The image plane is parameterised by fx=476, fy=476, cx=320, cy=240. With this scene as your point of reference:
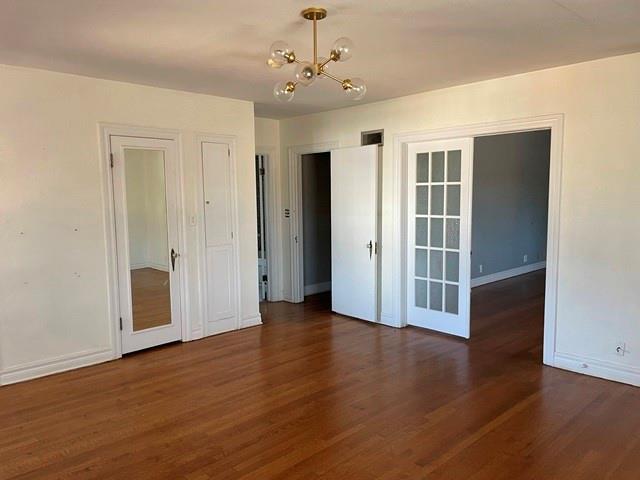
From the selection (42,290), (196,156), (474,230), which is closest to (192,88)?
(196,156)

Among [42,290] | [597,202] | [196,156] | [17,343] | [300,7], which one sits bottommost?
[17,343]

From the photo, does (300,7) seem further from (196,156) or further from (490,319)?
(490,319)

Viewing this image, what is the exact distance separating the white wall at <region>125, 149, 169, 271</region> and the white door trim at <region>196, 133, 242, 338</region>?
39 centimetres

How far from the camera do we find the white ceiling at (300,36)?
2.61 m

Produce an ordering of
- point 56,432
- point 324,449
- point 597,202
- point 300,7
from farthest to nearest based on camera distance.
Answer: point 597,202
point 56,432
point 324,449
point 300,7

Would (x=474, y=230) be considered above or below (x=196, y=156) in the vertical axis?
below

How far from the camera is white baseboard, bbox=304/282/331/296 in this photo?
23.4 ft

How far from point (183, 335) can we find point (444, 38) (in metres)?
3.69

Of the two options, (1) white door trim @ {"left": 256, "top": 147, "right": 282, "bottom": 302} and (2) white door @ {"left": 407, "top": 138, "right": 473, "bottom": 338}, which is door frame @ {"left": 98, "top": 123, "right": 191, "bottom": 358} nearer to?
(1) white door trim @ {"left": 256, "top": 147, "right": 282, "bottom": 302}

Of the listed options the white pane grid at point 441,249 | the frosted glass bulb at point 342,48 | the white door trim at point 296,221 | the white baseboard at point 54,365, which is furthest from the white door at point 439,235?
the white baseboard at point 54,365

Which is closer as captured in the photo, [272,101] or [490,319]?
[272,101]

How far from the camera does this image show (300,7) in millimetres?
2582

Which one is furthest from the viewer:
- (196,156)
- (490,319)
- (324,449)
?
(490,319)

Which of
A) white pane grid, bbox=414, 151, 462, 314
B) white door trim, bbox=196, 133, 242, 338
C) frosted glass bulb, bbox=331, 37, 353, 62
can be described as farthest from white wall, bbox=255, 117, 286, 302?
frosted glass bulb, bbox=331, 37, 353, 62
